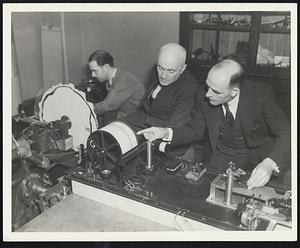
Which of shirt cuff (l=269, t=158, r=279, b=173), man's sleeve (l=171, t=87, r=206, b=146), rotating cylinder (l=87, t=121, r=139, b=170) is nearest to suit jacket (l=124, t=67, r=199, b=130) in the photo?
man's sleeve (l=171, t=87, r=206, b=146)

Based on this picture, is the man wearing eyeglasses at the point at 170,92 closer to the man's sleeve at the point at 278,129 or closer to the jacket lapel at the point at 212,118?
the jacket lapel at the point at 212,118

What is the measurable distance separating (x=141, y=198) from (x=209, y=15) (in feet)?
10.3

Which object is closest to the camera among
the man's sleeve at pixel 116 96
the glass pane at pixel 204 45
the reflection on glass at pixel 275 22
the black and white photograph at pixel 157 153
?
the black and white photograph at pixel 157 153

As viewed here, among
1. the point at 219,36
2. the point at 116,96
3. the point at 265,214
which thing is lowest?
the point at 265,214

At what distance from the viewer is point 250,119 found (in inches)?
93.6

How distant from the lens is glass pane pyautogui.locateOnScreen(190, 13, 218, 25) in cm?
425

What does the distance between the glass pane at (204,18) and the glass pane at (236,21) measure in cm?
10

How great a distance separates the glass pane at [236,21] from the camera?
408 centimetres

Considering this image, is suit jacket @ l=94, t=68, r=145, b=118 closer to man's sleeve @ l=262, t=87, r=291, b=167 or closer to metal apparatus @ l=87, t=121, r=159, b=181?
metal apparatus @ l=87, t=121, r=159, b=181

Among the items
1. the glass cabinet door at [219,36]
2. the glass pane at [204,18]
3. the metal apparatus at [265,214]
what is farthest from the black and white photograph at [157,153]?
the glass pane at [204,18]

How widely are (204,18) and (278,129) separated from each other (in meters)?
2.48

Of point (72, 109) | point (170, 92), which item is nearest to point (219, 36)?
point (170, 92)

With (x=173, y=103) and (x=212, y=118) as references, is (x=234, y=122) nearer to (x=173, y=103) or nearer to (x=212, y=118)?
(x=212, y=118)

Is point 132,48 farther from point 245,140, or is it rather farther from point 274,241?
point 274,241
